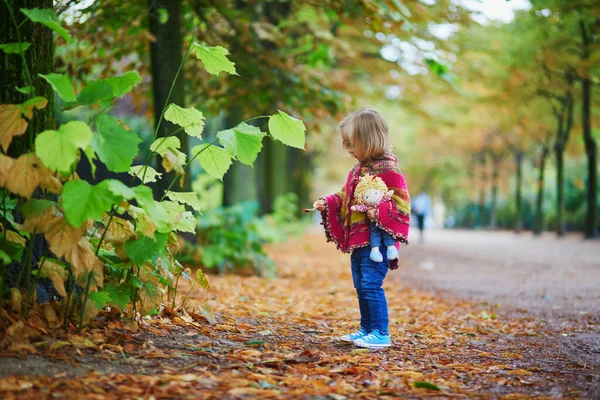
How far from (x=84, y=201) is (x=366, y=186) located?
1.84 metres

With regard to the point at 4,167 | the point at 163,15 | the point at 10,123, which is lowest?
the point at 4,167

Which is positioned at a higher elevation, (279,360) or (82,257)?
(82,257)

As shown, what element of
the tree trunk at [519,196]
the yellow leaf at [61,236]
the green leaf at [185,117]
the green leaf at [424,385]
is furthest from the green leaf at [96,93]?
the tree trunk at [519,196]

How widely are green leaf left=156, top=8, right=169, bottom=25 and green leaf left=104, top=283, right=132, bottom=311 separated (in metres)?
4.11

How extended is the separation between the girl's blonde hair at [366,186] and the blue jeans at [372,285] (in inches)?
13.2

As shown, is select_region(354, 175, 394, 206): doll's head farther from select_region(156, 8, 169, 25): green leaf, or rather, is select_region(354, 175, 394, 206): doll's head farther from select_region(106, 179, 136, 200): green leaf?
select_region(156, 8, 169, 25): green leaf

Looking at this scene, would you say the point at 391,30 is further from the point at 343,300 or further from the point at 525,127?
the point at 525,127

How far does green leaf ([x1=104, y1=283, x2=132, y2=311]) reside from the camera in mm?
3396

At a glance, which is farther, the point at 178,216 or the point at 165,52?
the point at 165,52

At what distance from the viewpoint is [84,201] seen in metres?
2.79

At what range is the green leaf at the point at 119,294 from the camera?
11.1ft

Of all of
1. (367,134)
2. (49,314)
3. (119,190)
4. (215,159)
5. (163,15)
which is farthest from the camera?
(163,15)

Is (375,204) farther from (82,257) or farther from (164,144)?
(82,257)

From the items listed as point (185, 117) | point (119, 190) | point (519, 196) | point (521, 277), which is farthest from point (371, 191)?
point (519, 196)
